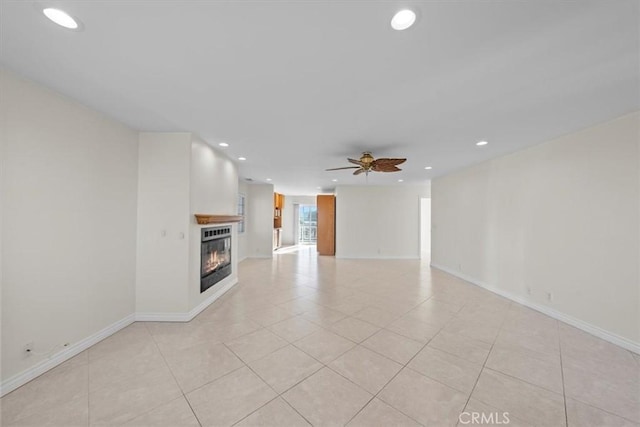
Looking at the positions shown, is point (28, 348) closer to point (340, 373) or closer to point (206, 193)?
point (206, 193)

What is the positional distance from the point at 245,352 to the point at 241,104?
2.60 meters

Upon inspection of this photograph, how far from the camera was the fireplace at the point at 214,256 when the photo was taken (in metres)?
3.38

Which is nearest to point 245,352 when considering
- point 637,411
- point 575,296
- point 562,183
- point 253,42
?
point 253,42

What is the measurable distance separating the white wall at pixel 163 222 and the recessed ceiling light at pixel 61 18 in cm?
171

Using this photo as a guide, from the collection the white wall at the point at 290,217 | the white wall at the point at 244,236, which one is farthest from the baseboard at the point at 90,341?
the white wall at the point at 290,217

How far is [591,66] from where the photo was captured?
5.38ft

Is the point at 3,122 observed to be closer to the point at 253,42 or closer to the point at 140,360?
the point at 253,42

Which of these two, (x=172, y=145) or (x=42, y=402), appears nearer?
(x=42, y=402)

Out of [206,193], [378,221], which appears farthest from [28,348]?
[378,221]

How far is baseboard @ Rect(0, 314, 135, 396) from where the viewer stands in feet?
5.71

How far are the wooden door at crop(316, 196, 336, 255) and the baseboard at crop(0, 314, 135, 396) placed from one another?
6.22 meters

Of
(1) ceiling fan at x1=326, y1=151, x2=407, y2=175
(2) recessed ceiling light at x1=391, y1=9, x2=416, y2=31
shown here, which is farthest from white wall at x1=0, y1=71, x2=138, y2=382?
(1) ceiling fan at x1=326, y1=151, x2=407, y2=175

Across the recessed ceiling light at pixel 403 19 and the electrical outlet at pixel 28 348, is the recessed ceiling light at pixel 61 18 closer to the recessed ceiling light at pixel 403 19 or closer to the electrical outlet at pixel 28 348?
the recessed ceiling light at pixel 403 19

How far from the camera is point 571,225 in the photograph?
115 inches
